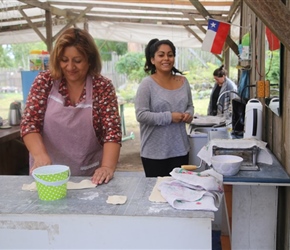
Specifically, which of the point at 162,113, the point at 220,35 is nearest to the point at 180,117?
the point at 162,113

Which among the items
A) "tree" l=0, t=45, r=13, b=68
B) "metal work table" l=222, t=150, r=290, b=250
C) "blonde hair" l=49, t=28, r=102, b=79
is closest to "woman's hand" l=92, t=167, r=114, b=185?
"blonde hair" l=49, t=28, r=102, b=79

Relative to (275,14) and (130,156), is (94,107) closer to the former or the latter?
(275,14)

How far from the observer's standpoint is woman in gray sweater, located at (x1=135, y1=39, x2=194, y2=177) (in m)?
2.54

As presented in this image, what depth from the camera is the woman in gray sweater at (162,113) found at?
2.54 meters

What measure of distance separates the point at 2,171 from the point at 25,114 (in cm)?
245

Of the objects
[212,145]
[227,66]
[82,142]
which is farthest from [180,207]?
[227,66]

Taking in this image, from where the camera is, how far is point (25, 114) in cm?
178

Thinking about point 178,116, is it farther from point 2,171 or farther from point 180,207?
point 2,171

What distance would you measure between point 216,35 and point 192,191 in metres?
3.24

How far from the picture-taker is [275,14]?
1387mm

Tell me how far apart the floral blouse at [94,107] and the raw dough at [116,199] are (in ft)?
1.49

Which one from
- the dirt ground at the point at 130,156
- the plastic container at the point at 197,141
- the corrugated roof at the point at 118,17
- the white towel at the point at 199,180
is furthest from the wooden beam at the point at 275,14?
the dirt ground at the point at 130,156

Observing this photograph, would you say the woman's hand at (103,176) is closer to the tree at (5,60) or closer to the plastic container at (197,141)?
the plastic container at (197,141)

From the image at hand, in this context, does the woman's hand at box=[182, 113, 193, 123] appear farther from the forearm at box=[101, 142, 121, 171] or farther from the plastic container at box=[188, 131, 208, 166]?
the plastic container at box=[188, 131, 208, 166]
